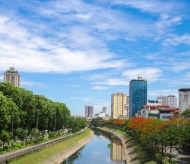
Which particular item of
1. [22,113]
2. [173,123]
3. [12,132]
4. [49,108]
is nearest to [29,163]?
[12,132]

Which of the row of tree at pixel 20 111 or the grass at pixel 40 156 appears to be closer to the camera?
the grass at pixel 40 156

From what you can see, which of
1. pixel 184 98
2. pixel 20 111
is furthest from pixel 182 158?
pixel 184 98

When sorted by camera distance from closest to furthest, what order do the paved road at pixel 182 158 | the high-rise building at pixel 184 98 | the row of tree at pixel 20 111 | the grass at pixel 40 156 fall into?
the grass at pixel 40 156 < the paved road at pixel 182 158 < the row of tree at pixel 20 111 < the high-rise building at pixel 184 98

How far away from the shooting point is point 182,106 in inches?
6742

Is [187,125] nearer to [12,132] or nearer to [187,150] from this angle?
[187,150]

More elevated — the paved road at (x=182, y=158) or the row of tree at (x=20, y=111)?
the row of tree at (x=20, y=111)

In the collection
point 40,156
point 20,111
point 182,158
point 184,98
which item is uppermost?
point 184,98

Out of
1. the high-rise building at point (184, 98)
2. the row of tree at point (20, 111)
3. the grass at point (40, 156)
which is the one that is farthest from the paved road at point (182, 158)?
the high-rise building at point (184, 98)

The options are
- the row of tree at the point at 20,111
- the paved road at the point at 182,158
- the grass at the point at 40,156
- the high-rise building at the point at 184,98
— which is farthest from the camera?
the high-rise building at the point at 184,98

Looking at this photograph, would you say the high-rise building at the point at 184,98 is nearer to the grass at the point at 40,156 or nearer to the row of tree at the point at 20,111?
the row of tree at the point at 20,111

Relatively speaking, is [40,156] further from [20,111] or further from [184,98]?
[184,98]

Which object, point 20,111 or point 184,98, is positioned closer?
point 20,111

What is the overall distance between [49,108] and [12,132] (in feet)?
86.6

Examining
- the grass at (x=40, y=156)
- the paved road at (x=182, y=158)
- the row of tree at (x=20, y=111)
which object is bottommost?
the grass at (x=40, y=156)
